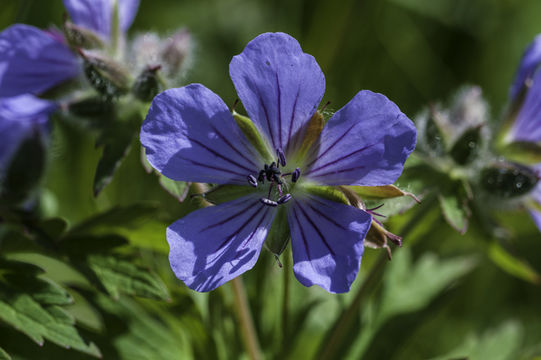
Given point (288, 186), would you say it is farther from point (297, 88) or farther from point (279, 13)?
point (279, 13)

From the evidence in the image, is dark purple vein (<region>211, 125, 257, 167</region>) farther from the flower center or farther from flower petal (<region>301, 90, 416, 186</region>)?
flower petal (<region>301, 90, 416, 186</region>)

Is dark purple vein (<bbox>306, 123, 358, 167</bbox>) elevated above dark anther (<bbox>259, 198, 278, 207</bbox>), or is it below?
Result: above

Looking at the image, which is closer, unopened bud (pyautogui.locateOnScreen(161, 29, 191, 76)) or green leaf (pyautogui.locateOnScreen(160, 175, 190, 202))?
green leaf (pyautogui.locateOnScreen(160, 175, 190, 202))

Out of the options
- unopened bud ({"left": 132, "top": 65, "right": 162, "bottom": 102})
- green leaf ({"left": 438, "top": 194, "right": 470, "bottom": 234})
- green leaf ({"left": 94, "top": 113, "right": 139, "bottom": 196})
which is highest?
unopened bud ({"left": 132, "top": 65, "right": 162, "bottom": 102})

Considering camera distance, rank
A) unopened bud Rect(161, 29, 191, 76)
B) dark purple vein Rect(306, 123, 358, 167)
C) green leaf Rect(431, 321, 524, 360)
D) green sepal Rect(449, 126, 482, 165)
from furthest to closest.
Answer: green leaf Rect(431, 321, 524, 360) < unopened bud Rect(161, 29, 191, 76) < green sepal Rect(449, 126, 482, 165) < dark purple vein Rect(306, 123, 358, 167)

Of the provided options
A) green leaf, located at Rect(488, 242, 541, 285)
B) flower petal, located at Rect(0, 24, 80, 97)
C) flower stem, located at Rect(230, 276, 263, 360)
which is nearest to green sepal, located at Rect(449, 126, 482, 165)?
green leaf, located at Rect(488, 242, 541, 285)

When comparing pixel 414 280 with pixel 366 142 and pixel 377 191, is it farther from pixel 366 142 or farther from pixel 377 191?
pixel 366 142
